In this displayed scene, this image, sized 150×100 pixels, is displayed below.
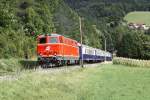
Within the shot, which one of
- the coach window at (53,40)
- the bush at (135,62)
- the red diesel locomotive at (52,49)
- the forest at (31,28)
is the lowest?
the bush at (135,62)

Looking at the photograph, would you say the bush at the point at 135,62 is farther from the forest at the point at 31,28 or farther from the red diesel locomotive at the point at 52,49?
the red diesel locomotive at the point at 52,49

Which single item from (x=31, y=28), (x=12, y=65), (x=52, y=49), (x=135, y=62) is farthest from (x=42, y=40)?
(x=135, y=62)

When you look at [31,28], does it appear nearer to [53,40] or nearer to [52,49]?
[53,40]

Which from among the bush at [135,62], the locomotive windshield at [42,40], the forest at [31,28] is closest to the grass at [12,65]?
→ the locomotive windshield at [42,40]

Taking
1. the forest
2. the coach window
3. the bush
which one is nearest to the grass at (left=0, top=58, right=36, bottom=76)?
the coach window

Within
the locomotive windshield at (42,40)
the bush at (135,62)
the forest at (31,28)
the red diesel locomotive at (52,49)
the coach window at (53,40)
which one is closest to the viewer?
the red diesel locomotive at (52,49)

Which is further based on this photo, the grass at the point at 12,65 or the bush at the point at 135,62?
the bush at the point at 135,62

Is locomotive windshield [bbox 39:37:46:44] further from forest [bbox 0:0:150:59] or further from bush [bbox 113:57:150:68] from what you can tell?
bush [bbox 113:57:150:68]

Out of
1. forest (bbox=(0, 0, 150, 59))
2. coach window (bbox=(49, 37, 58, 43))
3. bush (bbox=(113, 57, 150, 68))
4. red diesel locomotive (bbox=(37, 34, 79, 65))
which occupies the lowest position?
bush (bbox=(113, 57, 150, 68))

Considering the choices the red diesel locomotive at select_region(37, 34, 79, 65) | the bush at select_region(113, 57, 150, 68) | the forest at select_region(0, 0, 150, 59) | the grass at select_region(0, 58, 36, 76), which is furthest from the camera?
the bush at select_region(113, 57, 150, 68)

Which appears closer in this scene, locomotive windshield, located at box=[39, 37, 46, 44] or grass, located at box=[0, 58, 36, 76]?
grass, located at box=[0, 58, 36, 76]

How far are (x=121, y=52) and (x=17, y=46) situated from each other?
98.5 m

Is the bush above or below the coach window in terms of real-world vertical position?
below

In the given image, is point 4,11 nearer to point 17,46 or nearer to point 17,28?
point 17,46
